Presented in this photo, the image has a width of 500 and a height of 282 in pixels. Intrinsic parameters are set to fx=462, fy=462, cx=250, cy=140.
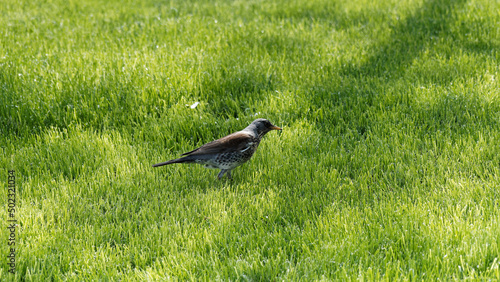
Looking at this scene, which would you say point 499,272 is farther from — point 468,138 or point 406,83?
point 406,83

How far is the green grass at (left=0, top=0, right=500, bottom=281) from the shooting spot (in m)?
3.41

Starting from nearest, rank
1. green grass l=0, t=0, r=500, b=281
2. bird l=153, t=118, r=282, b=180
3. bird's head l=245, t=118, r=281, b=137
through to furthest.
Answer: green grass l=0, t=0, r=500, b=281 → bird l=153, t=118, r=282, b=180 → bird's head l=245, t=118, r=281, b=137

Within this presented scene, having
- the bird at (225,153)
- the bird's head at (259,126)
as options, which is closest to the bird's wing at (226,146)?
the bird at (225,153)

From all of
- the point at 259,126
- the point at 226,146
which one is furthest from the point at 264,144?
the point at 226,146

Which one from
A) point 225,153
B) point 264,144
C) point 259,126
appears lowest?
point 264,144

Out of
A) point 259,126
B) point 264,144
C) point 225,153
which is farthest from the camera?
point 264,144

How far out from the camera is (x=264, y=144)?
5.13m

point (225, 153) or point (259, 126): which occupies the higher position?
point (259, 126)

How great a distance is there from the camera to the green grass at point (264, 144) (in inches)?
134

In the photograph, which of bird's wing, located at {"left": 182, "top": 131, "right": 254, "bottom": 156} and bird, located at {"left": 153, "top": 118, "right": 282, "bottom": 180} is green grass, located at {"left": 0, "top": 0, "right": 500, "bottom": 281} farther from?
bird's wing, located at {"left": 182, "top": 131, "right": 254, "bottom": 156}

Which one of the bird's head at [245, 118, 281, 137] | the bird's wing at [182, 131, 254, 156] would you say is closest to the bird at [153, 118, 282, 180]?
the bird's wing at [182, 131, 254, 156]

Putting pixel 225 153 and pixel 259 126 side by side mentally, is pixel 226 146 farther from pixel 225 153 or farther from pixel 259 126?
pixel 259 126

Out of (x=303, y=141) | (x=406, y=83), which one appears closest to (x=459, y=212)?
(x=303, y=141)

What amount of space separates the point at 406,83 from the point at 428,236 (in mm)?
2877
